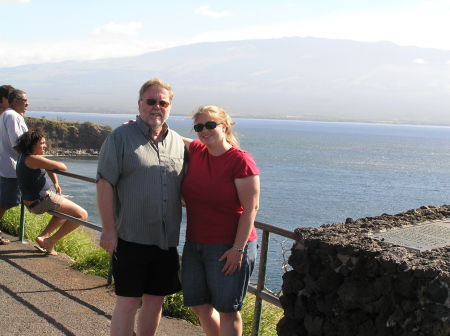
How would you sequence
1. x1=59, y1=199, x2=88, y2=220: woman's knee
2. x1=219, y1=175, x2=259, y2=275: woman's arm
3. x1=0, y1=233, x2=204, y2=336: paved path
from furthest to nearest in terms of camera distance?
1. x1=59, y1=199, x2=88, y2=220: woman's knee
2. x1=0, y1=233, x2=204, y2=336: paved path
3. x1=219, y1=175, x2=259, y2=275: woman's arm

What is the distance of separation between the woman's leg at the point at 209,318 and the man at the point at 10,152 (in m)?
3.93

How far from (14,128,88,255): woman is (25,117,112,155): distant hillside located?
93409mm

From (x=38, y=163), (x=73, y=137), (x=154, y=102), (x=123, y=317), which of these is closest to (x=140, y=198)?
(x=154, y=102)

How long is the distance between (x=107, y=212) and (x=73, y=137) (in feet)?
332

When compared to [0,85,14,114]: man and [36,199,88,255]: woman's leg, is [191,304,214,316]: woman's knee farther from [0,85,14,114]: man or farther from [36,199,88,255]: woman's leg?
[0,85,14,114]: man

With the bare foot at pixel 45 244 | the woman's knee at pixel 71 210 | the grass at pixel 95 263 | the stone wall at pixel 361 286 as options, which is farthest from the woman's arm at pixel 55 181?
the stone wall at pixel 361 286

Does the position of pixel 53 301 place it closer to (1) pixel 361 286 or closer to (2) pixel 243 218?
(2) pixel 243 218

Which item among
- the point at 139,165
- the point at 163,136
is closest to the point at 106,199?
the point at 139,165

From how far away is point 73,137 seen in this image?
10212 cm

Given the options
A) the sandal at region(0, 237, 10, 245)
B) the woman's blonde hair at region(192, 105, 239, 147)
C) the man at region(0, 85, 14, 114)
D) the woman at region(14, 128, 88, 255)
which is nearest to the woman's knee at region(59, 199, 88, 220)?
the woman at region(14, 128, 88, 255)

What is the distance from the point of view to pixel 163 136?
4.01 meters

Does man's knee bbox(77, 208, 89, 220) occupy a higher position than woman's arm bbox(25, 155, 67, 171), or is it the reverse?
woman's arm bbox(25, 155, 67, 171)

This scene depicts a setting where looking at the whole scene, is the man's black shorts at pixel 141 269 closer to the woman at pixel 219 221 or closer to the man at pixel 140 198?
the man at pixel 140 198

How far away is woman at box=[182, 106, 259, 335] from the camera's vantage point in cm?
368
